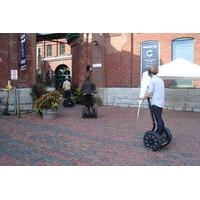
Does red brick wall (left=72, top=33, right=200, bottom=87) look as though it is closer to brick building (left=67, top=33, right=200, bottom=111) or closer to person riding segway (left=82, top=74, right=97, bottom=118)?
brick building (left=67, top=33, right=200, bottom=111)

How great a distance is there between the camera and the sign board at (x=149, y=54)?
57.8ft

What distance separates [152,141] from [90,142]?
5.46 ft

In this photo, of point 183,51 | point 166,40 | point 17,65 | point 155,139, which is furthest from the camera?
point 166,40

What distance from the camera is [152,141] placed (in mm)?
7879

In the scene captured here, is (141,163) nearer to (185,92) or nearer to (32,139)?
(32,139)

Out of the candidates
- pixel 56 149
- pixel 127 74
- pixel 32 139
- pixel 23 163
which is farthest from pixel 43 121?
pixel 127 74

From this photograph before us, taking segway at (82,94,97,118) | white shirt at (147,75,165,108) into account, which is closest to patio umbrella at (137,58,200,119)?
segway at (82,94,97,118)

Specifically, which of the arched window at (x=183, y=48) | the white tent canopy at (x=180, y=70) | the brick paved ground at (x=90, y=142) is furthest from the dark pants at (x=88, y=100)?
the arched window at (x=183, y=48)

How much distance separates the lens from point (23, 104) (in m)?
15.1

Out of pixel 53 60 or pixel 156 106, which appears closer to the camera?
pixel 156 106

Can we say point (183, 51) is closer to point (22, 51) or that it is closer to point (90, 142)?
point (22, 51)

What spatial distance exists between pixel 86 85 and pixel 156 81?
18.8 feet

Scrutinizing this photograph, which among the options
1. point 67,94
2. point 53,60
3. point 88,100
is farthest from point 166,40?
Result: point 53,60

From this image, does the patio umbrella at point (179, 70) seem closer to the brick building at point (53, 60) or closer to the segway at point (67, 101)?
the segway at point (67, 101)
